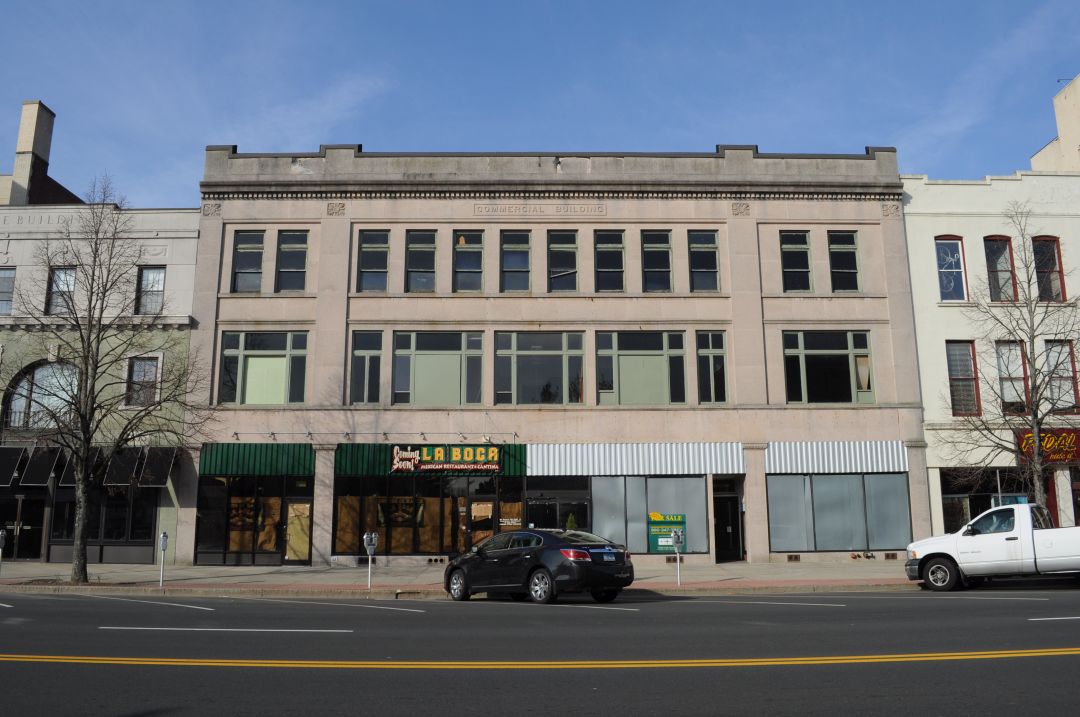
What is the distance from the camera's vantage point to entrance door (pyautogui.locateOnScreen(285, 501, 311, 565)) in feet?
84.7

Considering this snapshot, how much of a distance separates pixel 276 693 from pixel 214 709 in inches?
26.0

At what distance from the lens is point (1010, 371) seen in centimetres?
2725

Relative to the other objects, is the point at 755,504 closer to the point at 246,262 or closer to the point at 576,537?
the point at 576,537

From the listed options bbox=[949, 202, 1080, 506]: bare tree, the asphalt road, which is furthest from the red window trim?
the asphalt road

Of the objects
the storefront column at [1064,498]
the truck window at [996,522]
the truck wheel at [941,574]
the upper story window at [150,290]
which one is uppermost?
the upper story window at [150,290]

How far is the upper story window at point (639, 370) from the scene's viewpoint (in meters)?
26.8

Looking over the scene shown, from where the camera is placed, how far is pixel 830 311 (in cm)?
2747

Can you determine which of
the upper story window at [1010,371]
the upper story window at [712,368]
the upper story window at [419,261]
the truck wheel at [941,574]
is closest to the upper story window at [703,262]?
the upper story window at [712,368]

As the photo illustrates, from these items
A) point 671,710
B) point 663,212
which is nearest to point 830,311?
point 663,212

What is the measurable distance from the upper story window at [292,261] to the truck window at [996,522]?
2066 cm

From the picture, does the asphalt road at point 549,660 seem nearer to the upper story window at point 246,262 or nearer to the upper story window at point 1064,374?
the upper story window at point 1064,374

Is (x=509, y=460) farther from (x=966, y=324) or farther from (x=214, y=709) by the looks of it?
(x=214, y=709)

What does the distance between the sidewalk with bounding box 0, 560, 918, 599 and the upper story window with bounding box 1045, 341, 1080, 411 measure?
794 centimetres

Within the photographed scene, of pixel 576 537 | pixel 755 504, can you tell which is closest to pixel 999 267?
pixel 755 504
